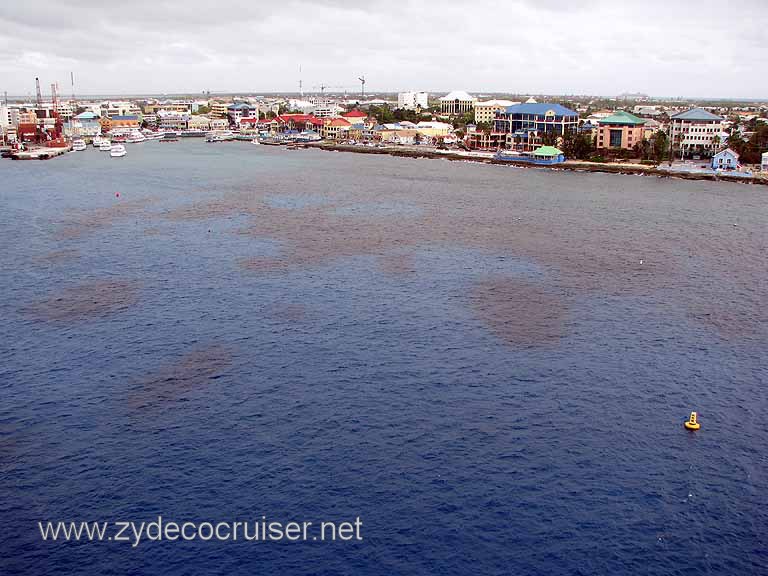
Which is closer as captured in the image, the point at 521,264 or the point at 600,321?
the point at 600,321

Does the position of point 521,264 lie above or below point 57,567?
above

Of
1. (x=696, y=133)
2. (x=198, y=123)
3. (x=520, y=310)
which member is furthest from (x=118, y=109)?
(x=520, y=310)

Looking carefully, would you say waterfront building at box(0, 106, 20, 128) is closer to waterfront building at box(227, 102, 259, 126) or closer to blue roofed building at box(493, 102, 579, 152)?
waterfront building at box(227, 102, 259, 126)

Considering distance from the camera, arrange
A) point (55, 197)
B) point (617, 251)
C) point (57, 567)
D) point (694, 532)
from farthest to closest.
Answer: point (55, 197)
point (617, 251)
point (694, 532)
point (57, 567)

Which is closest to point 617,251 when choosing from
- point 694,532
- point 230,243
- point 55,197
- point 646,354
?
point 646,354

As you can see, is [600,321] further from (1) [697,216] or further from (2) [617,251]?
(1) [697,216]

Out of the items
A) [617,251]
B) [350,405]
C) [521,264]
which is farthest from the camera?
[617,251]

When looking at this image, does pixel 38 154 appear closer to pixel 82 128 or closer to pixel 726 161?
pixel 82 128
